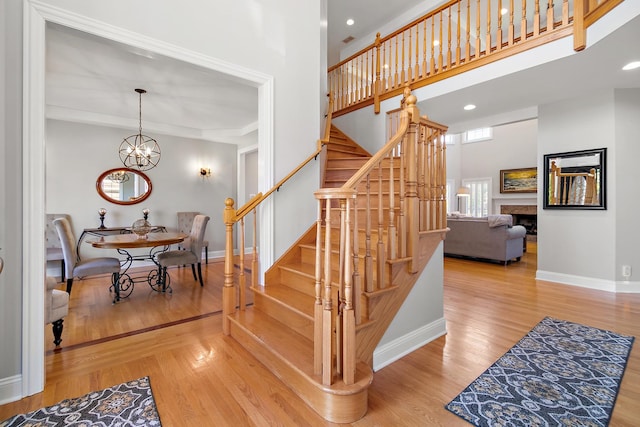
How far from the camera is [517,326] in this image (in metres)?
2.68

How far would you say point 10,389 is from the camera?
1.67m

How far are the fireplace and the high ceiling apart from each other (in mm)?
5129

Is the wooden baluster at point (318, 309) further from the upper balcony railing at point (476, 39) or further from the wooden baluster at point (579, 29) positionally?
the wooden baluster at point (579, 29)

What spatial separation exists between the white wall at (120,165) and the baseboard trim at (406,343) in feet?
16.3

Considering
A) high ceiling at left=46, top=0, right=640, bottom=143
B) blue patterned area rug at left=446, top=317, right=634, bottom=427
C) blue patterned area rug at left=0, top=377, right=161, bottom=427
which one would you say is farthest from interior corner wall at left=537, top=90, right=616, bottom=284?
blue patterned area rug at left=0, top=377, right=161, bottom=427

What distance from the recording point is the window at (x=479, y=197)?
9.95 meters

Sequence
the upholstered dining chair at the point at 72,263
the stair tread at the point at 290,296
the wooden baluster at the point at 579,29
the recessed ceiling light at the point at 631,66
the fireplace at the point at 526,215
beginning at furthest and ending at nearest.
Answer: the fireplace at the point at 526,215
the upholstered dining chair at the point at 72,263
the recessed ceiling light at the point at 631,66
the wooden baluster at the point at 579,29
the stair tread at the point at 290,296

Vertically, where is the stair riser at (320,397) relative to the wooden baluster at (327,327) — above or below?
below

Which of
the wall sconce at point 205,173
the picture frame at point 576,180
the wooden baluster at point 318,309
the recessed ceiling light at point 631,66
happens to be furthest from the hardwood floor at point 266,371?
the wall sconce at point 205,173

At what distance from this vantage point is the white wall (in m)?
4.67

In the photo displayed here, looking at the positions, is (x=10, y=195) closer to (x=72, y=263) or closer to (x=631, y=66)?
(x=72, y=263)

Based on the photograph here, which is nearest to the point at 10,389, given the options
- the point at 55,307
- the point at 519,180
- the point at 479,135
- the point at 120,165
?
the point at 55,307

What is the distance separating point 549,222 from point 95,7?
5.83 meters

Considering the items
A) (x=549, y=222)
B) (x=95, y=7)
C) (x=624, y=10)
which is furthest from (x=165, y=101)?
(x=549, y=222)
